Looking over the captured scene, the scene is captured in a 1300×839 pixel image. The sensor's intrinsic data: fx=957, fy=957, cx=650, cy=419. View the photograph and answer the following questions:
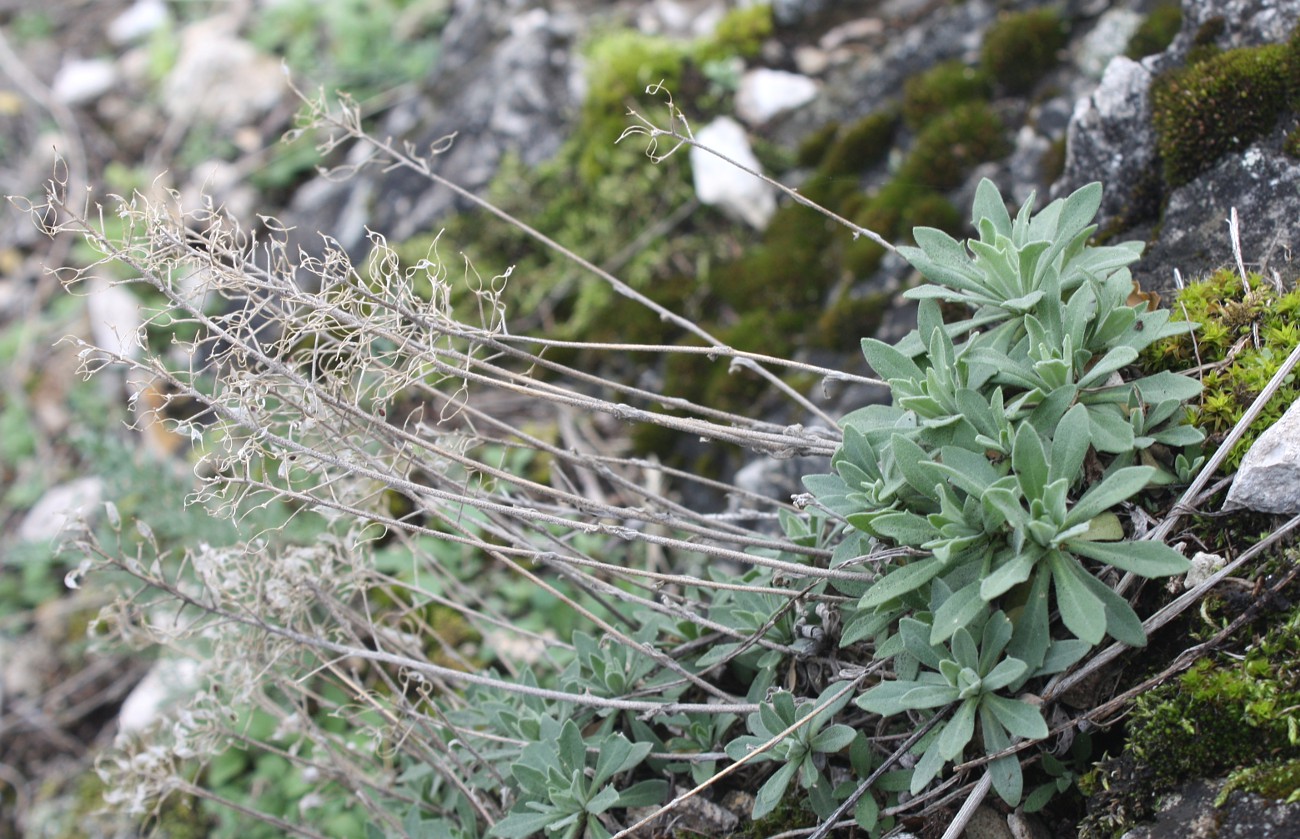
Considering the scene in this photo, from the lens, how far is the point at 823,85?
5.38 meters

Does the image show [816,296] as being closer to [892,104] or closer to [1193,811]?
[892,104]

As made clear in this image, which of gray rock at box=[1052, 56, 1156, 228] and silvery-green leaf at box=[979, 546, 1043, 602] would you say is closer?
silvery-green leaf at box=[979, 546, 1043, 602]

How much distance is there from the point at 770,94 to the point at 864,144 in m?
0.80

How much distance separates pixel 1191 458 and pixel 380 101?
6599mm

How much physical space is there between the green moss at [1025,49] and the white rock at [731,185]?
1.22 meters

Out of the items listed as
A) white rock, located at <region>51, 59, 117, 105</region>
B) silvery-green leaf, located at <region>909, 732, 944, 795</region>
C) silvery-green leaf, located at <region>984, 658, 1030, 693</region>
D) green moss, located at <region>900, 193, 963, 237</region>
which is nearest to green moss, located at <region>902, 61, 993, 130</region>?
green moss, located at <region>900, 193, 963, 237</region>

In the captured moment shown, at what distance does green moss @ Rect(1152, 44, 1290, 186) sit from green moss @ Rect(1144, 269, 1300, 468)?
63cm

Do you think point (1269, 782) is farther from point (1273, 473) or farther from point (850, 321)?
point (850, 321)

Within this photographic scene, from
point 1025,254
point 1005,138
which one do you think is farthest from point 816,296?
point 1025,254

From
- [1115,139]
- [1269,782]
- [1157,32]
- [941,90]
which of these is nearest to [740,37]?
[941,90]

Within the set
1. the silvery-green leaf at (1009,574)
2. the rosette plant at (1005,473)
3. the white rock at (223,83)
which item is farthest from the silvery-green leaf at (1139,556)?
the white rock at (223,83)

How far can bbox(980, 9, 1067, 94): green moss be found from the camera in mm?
4465

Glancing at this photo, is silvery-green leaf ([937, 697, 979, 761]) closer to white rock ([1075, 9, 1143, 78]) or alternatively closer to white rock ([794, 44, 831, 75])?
white rock ([1075, 9, 1143, 78])

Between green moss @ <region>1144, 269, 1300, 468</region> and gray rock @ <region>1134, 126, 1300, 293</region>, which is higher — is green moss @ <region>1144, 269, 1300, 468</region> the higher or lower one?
the lower one
